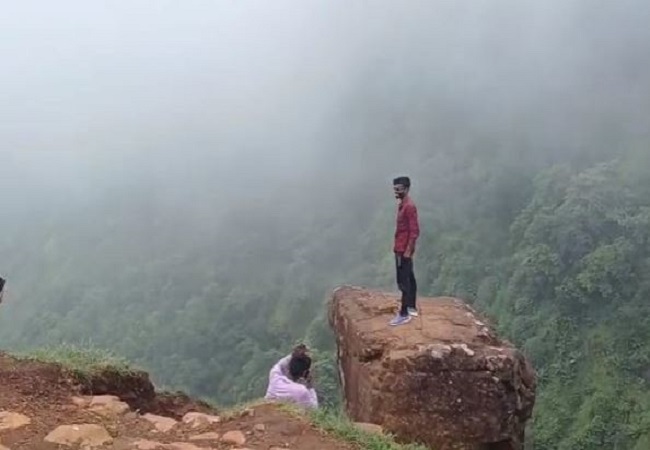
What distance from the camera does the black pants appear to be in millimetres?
8750

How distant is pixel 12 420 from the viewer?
5484mm

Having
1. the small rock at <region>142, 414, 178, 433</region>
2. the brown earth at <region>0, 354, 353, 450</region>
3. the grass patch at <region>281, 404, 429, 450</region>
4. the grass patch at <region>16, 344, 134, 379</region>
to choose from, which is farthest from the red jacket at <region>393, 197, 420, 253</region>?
the small rock at <region>142, 414, 178, 433</region>

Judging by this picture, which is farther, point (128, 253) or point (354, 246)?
point (128, 253)

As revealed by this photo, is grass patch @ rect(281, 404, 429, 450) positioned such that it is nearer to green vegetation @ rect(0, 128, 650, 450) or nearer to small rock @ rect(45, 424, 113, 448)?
small rock @ rect(45, 424, 113, 448)

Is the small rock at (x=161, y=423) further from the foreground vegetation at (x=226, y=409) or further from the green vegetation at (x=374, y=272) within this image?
the green vegetation at (x=374, y=272)

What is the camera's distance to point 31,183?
266 feet

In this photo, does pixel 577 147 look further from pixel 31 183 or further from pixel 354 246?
pixel 31 183

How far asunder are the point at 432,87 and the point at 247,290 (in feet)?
92.0

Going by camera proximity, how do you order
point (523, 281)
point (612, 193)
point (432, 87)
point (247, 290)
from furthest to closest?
point (432, 87) → point (247, 290) → point (612, 193) → point (523, 281)

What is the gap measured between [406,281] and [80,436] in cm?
446

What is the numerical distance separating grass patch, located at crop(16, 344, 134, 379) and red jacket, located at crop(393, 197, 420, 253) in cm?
275

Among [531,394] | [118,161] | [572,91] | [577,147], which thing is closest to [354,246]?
[577,147]

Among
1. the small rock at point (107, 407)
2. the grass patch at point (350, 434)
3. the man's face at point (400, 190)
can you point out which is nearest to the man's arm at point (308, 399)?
the grass patch at point (350, 434)

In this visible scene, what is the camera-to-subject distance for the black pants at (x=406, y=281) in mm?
8750
